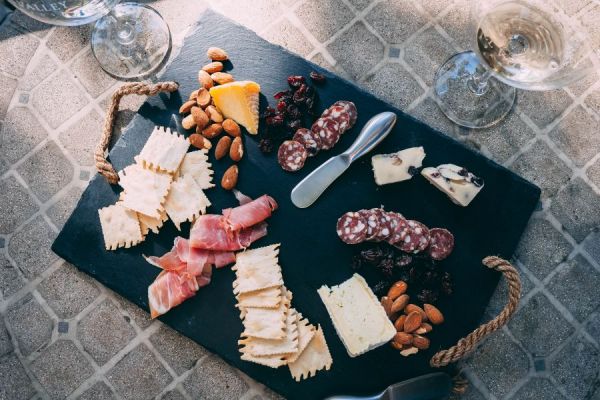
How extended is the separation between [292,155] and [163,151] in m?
0.34

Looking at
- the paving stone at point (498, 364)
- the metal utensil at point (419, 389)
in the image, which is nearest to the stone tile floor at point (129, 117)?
the paving stone at point (498, 364)

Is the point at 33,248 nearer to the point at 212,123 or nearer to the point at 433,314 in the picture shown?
the point at 212,123

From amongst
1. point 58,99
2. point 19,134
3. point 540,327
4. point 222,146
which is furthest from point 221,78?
point 540,327

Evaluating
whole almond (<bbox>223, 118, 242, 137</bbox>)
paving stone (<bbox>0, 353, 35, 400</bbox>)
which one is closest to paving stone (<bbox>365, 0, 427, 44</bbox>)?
whole almond (<bbox>223, 118, 242, 137</bbox>)

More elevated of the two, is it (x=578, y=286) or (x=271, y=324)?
(x=578, y=286)

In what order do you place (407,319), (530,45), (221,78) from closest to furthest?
(530,45) < (407,319) < (221,78)

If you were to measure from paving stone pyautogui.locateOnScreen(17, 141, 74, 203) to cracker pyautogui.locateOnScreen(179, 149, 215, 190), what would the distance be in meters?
0.38

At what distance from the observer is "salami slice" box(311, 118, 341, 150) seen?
148 centimetres

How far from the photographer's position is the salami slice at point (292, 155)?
1484 mm

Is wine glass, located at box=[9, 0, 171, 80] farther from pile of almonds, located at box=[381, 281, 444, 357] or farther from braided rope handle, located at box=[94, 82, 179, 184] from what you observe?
pile of almonds, located at box=[381, 281, 444, 357]

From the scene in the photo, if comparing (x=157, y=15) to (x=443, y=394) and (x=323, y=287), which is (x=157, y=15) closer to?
(x=323, y=287)

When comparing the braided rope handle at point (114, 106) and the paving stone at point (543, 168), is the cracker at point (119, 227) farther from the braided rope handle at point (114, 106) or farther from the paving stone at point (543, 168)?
the paving stone at point (543, 168)

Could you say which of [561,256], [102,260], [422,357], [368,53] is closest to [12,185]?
[102,260]

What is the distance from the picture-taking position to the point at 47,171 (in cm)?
164
